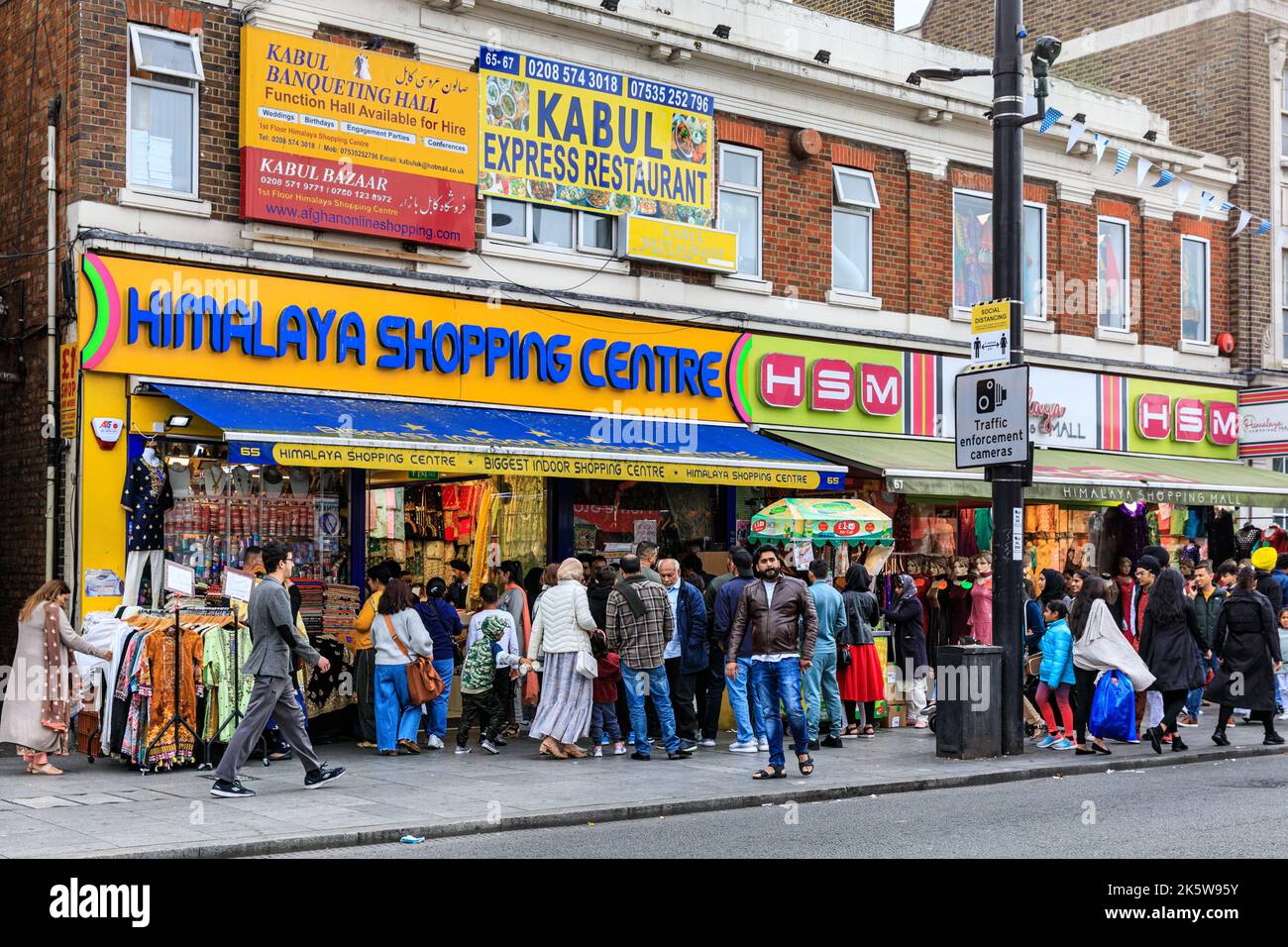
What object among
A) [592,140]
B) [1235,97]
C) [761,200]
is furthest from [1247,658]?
[1235,97]

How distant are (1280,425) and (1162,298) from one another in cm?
279

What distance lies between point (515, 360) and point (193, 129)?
13.0ft

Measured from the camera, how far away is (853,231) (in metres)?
19.6

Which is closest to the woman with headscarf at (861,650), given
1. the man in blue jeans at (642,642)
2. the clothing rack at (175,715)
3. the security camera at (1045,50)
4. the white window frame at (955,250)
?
the man in blue jeans at (642,642)

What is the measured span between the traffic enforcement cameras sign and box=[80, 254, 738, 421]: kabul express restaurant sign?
4267 mm

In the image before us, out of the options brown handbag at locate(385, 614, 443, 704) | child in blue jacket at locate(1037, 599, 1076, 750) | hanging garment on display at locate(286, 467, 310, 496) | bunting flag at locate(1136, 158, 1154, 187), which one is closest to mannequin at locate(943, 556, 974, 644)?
child in blue jacket at locate(1037, 599, 1076, 750)

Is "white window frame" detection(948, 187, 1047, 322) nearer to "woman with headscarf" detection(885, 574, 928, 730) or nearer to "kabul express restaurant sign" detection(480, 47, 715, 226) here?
"kabul express restaurant sign" detection(480, 47, 715, 226)

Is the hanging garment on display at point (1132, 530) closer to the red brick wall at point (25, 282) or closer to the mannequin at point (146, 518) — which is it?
the mannequin at point (146, 518)

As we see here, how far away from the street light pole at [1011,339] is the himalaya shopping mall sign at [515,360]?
15.6 feet

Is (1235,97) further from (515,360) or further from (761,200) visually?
(515,360)

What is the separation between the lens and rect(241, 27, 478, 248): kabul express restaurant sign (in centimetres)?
1429

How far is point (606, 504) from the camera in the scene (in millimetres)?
17172
